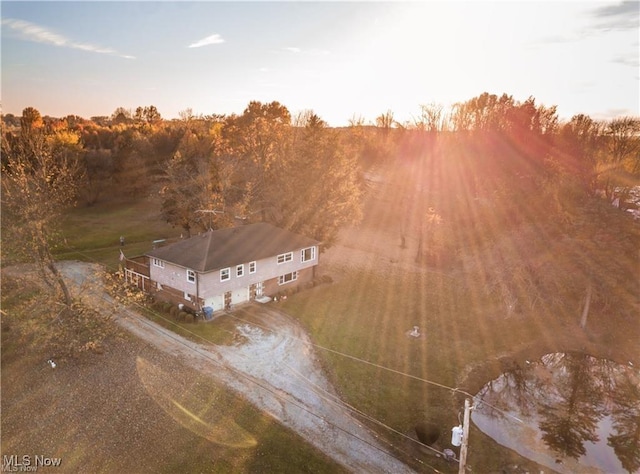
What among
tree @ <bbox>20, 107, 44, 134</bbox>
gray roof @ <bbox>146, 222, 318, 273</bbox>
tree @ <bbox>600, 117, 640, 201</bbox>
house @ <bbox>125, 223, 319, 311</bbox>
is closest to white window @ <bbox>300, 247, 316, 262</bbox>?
house @ <bbox>125, 223, 319, 311</bbox>

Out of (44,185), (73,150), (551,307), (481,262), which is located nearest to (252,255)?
(44,185)

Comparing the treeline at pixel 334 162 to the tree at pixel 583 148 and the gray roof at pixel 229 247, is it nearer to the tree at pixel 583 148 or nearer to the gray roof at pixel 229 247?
the tree at pixel 583 148

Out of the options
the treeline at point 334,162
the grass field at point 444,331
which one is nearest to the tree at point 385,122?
the treeline at point 334,162

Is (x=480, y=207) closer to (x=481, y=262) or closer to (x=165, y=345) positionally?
(x=481, y=262)

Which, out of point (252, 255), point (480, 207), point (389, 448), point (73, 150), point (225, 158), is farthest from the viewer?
point (73, 150)

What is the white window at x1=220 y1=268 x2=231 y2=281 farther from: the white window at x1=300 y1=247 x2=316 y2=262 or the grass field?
the white window at x1=300 y1=247 x2=316 y2=262

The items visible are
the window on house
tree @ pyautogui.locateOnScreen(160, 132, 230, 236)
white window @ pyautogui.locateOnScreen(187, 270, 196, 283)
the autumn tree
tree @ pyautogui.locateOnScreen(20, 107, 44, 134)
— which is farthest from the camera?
tree @ pyautogui.locateOnScreen(20, 107, 44, 134)

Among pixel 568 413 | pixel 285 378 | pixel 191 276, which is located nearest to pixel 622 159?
pixel 568 413
